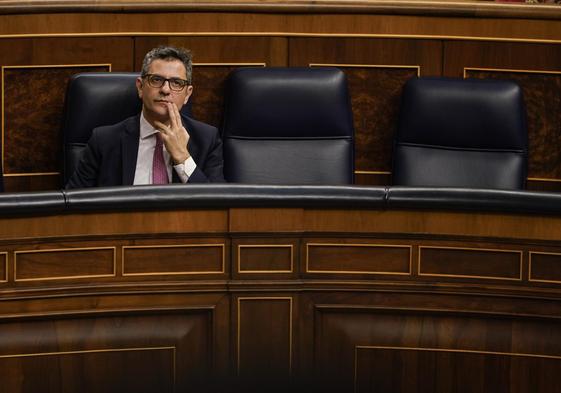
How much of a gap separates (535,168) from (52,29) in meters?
0.68

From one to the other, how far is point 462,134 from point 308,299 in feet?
1.58

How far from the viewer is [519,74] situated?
147 centimetres

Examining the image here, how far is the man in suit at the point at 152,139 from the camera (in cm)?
123

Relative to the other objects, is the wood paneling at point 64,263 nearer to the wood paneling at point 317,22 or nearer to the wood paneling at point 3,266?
the wood paneling at point 3,266

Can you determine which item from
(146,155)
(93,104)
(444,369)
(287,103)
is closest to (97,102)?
(93,104)

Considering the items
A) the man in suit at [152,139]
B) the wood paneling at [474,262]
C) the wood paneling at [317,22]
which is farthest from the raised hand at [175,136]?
the wood paneling at [474,262]

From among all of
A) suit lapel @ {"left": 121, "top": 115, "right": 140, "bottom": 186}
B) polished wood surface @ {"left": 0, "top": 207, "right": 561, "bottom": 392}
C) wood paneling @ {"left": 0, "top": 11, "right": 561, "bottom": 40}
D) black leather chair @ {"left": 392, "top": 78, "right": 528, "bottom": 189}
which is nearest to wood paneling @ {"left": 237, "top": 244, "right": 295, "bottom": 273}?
polished wood surface @ {"left": 0, "top": 207, "right": 561, "bottom": 392}

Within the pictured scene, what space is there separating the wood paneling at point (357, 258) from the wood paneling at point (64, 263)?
0.18m

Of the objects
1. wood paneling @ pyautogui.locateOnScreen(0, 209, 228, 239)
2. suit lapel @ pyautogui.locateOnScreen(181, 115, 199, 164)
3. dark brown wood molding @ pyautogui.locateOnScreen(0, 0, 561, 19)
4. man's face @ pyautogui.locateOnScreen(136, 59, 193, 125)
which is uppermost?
dark brown wood molding @ pyautogui.locateOnScreen(0, 0, 561, 19)

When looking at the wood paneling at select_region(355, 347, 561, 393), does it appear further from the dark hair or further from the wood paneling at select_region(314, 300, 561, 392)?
the dark hair

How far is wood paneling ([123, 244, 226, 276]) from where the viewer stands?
95 cm

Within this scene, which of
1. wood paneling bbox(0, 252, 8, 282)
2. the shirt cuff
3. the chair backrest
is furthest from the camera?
the chair backrest

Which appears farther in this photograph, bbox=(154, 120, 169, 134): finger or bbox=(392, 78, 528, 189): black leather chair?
bbox=(392, 78, 528, 189): black leather chair

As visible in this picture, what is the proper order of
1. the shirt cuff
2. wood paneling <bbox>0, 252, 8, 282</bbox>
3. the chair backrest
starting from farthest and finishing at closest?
the chair backrest
the shirt cuff
wood paneling <bbox>0, 252, 8, 282</bbox>
